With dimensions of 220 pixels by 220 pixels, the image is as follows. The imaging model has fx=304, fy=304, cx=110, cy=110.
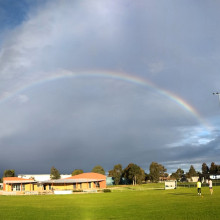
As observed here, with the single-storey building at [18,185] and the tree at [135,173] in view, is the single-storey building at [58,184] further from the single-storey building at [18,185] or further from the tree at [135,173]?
the tree at [135,173]

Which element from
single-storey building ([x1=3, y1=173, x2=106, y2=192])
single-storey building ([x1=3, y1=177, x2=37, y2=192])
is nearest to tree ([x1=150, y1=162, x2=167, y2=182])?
single-storey building ([x1=3, y1=173, x2=106, y2=192])

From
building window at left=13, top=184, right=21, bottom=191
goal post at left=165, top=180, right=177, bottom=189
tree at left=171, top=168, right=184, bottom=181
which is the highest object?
goal post at left=165, top=180, right=177, bottom=189

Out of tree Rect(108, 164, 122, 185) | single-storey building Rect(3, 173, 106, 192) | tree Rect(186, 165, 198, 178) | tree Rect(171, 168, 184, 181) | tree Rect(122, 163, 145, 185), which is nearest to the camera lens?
single-storey building Rect(3, 173, 106, 192)

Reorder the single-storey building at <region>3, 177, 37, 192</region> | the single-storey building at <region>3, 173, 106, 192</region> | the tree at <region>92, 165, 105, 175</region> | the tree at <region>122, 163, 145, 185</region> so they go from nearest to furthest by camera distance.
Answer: the single-storey building at <region>3, 173, 106, 192</region> → the single-storey building at <region>3, 177, 37, 192</region> → the tree at <region>122, 163, 145, 185</region> → the tree at <region>92, 165, 105, 175</region>

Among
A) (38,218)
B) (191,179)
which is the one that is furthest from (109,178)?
(38,218)

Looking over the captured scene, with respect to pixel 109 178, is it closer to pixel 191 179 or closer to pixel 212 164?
pixel 191 179

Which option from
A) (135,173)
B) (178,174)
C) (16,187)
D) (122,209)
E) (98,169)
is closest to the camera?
(122,209)

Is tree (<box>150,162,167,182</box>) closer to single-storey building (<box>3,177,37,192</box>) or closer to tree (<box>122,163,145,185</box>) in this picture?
tree (<box>122,163,145,185</box>)

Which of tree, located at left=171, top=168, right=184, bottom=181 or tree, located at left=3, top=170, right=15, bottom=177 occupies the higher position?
tree, located at left=3, top=170, right=15, bottom=177

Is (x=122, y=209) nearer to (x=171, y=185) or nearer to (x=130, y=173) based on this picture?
(x=171, y=185)

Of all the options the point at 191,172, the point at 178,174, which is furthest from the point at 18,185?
the point at 191,172

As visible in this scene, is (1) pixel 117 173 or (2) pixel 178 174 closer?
(1) pixel 117 173

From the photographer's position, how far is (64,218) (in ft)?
62.0

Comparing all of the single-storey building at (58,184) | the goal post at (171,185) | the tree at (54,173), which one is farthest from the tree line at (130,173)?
the goal post at (171,185)
